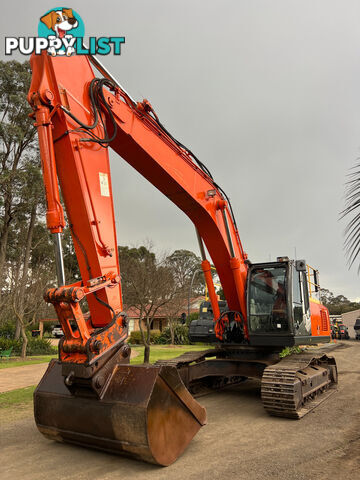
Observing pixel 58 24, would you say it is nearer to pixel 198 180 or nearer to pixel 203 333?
pixel 198 180

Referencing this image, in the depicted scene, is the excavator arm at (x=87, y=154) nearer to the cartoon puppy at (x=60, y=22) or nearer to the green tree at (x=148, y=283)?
the cartoon puppy at (x=60, y=22)

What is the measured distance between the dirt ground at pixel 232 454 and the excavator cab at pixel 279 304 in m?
1.33

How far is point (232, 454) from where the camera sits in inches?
181

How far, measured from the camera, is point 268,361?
301 inches

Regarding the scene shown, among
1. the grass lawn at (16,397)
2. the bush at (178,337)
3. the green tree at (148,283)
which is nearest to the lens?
the grass lawn at (16,397)

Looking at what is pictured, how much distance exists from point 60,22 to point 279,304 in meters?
5.70

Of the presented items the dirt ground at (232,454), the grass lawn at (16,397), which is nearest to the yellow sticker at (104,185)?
the dirt ground at (232,454)

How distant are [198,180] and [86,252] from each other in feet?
9.34

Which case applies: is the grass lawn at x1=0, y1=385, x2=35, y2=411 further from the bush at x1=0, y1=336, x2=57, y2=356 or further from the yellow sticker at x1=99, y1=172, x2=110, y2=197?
the bush at x1=0, y1=336, x2=57, y2=356

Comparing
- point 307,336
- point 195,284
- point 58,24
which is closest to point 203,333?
point 307,336

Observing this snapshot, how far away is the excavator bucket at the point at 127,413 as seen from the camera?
3965mm

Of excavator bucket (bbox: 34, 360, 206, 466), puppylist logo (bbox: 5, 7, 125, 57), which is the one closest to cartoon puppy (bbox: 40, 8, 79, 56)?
puppylist logo (bbox: 5, 7, 125, 57)

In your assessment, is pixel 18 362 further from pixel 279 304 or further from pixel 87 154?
pixel 87 154

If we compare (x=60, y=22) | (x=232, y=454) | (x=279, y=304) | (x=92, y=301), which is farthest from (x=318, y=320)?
(x=60, y=22)
